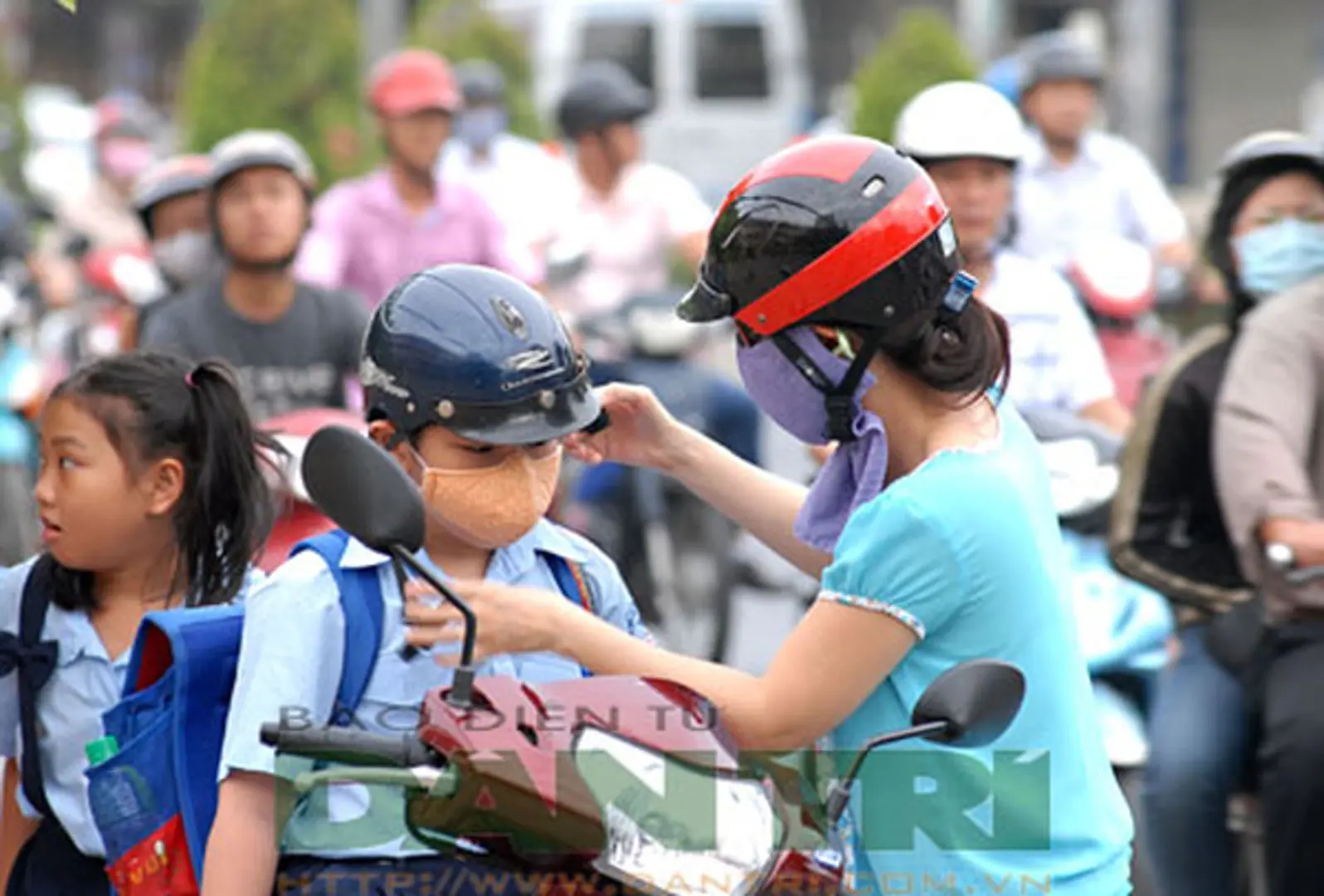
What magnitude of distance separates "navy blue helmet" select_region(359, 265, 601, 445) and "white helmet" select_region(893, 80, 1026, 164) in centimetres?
317

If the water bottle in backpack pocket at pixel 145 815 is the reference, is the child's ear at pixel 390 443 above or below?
above

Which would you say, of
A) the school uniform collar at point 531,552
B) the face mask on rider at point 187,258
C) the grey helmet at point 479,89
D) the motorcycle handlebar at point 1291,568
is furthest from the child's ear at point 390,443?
the grey helmet at point 479,89

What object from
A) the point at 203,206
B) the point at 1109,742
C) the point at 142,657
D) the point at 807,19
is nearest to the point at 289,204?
the point at 203,206

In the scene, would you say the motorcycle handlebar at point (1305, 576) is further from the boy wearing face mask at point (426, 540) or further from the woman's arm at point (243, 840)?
the woman's arm at point (243, 840)

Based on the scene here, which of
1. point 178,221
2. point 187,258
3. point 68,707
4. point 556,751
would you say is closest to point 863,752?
point 556,751

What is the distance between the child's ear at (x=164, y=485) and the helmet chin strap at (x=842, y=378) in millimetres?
1318

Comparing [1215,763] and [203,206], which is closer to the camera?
[1215,763]

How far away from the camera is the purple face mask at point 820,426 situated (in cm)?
326

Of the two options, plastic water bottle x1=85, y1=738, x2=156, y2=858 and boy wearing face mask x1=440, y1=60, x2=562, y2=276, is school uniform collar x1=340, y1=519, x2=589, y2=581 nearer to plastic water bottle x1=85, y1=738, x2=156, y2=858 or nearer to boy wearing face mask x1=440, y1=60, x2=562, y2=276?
plastic water bottle x1=85, y1=738, x2=156, y2=858

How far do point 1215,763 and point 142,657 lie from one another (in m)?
2.61

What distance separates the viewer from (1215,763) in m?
5.32

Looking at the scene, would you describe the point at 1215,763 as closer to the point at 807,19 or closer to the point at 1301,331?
the point at 1301,331

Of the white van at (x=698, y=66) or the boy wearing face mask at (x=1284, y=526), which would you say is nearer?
the boy wearing face mask at (x=1284, y=526)

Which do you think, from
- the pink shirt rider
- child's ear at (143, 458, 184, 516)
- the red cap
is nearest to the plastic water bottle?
child's ear at (143, 458, 184, 516)
